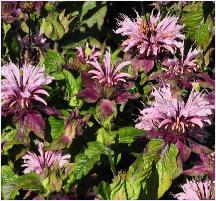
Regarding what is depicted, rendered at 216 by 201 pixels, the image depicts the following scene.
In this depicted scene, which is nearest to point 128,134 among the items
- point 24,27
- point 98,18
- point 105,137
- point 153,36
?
point 105,137

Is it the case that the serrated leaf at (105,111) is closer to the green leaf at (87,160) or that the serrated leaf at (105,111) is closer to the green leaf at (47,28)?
the green leaf at (87,160)

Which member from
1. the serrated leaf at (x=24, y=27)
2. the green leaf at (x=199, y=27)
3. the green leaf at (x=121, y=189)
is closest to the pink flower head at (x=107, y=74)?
the green leaf at (x=121, y=189)

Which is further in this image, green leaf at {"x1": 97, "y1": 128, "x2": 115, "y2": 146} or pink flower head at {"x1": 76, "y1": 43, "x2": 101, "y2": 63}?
pink flower head at {"x1": 76, "y1": 43, "x2": 101, "y2": 63}

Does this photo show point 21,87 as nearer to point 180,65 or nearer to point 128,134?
point 128,134

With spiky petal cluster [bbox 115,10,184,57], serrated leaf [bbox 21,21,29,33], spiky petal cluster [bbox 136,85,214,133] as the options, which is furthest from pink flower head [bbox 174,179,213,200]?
serrated leaf [bbox 21,21,29,33]

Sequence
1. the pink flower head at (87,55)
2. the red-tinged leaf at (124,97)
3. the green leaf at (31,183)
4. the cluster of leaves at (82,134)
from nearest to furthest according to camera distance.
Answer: the green leaf at (31,183) < the cluster of leaves at (82,134) < the red-tinged leaf at (124,97) < the pink flower head at (87,55)

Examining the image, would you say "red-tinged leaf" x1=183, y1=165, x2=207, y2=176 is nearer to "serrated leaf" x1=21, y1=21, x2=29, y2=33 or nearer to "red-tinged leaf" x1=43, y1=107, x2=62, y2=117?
"red-tinged leaf" x1=43, y1=107, x2=62, y2=117

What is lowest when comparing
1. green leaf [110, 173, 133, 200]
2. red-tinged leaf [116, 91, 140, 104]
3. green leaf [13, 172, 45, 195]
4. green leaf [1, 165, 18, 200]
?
green leaf [1, 165, 18, 200]
